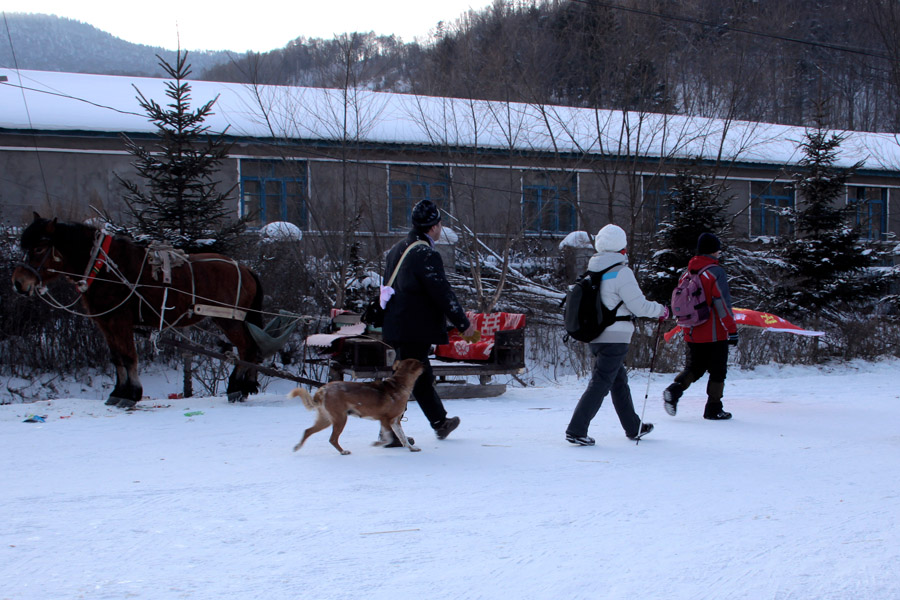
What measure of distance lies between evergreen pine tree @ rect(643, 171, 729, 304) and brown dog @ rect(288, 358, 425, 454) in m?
11.1

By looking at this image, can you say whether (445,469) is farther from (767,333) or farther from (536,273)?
(536,273)

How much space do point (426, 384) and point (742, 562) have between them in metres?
3.10

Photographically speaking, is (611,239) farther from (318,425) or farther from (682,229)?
(682,229)

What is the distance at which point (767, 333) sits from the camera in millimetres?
13734

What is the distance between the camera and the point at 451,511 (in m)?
4.75

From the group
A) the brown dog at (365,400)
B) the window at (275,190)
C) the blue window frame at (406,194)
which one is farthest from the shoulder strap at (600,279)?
the blue window frame at (406,194)

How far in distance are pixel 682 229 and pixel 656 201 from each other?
2484 mm

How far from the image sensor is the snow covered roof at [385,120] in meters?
16.9

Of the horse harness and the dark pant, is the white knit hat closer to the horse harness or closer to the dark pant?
the dark pant

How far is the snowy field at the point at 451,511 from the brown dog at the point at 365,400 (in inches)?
9.8

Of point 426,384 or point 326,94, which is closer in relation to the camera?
point 426,384

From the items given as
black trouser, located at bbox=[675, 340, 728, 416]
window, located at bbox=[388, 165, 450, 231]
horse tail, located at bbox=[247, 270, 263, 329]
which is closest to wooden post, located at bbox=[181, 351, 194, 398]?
horse tail, located at bbox=[247, 270, 263, 329]

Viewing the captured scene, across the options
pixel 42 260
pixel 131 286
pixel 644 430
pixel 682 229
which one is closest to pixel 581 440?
pixel 644 430

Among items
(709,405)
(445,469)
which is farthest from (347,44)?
(445,469)
